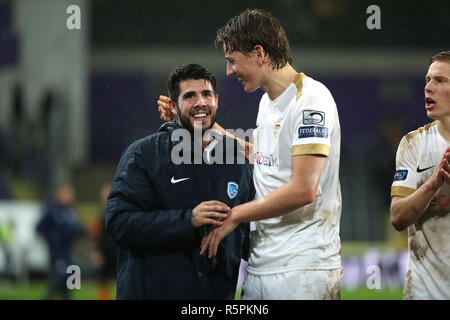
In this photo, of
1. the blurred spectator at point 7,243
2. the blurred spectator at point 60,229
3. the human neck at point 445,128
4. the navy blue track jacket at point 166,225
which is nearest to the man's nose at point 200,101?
the navy blue track jacket at point 166,225

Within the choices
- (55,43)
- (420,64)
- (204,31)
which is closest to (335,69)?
(420,64)

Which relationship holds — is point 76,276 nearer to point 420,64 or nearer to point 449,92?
point 449,92

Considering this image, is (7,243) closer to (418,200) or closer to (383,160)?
(383,160)

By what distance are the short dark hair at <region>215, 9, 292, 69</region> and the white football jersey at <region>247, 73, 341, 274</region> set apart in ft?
0.54

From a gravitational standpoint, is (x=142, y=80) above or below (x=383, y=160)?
above

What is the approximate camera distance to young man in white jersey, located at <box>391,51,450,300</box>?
3275mm

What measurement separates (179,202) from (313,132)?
77 cm

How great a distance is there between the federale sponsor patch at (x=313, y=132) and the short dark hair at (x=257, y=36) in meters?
0.42

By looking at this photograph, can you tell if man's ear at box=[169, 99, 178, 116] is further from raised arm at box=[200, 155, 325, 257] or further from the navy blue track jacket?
raised arm at box=[200, 155, 325, 257]

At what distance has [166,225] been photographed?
312 cm

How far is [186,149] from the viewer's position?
129 inches

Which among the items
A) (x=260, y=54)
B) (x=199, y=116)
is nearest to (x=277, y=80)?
(x=260, y=54)

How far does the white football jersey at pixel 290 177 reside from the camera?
3.03 metres

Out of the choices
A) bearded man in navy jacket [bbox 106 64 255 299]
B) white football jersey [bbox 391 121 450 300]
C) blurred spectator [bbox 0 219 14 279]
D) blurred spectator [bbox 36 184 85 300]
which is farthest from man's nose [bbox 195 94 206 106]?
blurred spectator [bbox 0 219 14 279]
